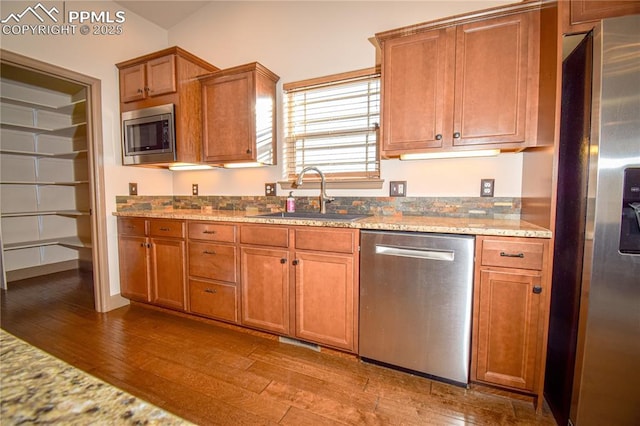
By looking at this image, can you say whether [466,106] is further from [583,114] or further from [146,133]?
[146,133]

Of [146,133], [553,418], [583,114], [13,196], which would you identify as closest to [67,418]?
[583,114]

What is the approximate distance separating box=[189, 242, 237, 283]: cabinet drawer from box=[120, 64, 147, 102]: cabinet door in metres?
1.55

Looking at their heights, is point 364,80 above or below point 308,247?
above

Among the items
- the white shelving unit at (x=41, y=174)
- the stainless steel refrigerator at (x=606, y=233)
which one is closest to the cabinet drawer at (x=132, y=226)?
the white shelving unit at (x=41, y=174)

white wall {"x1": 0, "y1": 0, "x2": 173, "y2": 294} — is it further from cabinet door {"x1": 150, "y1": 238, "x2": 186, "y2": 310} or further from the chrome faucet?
the chrome faucet

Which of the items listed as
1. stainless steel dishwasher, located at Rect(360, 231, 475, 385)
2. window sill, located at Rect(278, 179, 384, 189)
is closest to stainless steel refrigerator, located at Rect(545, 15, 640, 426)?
stainless steel dishwasher, located at Rect(360, 231, 475, 385)

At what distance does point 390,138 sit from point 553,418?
1781mm

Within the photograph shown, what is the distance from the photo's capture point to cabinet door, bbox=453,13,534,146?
1649 millimetres

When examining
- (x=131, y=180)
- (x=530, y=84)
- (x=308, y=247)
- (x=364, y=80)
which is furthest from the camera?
(x=131, y=180)

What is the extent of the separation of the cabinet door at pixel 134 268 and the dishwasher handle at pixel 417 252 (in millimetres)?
2128

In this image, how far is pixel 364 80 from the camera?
7.58 ft

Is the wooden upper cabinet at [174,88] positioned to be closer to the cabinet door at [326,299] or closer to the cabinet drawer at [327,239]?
the cabinet drawer at [327,239]

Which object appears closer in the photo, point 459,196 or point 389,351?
point 389,351

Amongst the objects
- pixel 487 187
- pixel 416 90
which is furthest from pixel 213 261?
pixel 487 187
